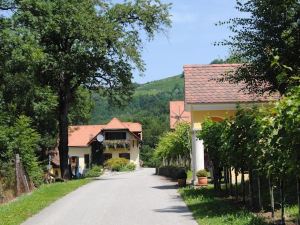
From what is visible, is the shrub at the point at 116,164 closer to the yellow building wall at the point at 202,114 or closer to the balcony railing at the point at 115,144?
the balcony railing at the point at 115,144

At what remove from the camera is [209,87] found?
28.4 meters

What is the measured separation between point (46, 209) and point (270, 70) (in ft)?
28.7

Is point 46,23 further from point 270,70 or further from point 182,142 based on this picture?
point 270,70

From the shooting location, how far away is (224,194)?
71.4 feet

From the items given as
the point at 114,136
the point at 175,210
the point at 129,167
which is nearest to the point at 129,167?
the point at 129,167

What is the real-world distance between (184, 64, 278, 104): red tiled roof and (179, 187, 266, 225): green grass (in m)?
7.10

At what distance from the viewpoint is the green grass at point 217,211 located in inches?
535

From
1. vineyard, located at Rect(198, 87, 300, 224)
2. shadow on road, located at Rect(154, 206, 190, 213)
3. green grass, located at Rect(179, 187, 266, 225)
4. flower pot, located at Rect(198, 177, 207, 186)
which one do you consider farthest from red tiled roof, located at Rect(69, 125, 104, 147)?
shadow on road, located at Rect(154, 206, 190, 213)

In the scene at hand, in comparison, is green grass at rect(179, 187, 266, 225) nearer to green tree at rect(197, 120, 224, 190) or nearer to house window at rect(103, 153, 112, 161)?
green tree at rect(197, 120, 224, 190)

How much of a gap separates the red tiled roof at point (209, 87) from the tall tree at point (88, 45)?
10.9 metres

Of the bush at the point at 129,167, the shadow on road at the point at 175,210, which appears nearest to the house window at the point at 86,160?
the bush at the point at 129,167

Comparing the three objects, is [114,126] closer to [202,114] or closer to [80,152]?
[80,152]

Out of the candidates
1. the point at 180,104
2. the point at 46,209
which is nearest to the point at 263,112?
the point at 46,209

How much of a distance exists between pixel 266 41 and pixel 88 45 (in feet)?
73.4
